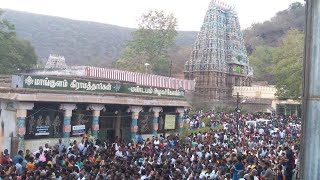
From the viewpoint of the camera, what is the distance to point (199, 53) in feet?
182

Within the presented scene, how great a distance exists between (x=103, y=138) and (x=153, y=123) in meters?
3.72

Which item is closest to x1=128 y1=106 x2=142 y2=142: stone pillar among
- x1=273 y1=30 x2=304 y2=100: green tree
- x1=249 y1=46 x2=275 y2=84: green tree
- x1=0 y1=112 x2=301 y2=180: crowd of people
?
x1=0 y1=112 x2=301 y2=180: crowd of people

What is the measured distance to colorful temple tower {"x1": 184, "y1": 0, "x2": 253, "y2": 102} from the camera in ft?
174

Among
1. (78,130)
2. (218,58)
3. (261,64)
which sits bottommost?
(78,130)

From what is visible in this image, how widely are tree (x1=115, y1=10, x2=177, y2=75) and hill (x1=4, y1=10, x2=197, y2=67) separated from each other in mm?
28710

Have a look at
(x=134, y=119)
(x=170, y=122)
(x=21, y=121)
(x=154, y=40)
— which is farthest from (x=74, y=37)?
(x=21, y=121)

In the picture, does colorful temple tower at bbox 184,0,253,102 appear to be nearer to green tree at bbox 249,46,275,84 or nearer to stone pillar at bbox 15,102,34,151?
green tree at bbox 249,46,275,84

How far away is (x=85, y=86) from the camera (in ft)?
64.9

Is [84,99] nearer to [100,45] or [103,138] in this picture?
[103,138]

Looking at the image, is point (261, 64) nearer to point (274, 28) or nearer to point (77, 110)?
point (274, 28)

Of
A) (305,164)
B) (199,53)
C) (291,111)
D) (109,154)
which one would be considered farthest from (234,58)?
(305,164)

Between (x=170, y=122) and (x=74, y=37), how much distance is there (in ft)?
290

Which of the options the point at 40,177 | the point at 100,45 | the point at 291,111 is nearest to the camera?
the point at 40,177

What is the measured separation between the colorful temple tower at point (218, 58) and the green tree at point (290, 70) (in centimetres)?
1276
